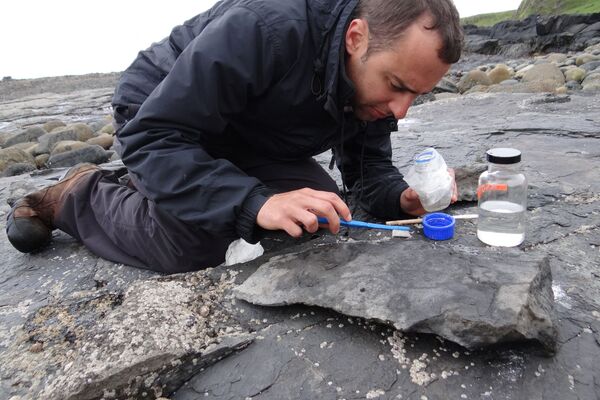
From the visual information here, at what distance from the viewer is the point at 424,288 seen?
1.60 m

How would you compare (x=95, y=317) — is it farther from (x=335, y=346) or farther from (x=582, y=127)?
(x=582, y=127)

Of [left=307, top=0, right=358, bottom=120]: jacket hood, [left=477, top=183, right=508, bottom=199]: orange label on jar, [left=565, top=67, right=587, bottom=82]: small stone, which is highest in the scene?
[left=307, top=0, right=358, bottom=120]: jacket hood

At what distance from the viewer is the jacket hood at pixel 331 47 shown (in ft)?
6.39

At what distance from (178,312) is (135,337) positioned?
0.65 feet

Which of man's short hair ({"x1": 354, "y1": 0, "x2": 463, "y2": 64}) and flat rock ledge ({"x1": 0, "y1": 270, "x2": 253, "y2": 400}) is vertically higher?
man's short hair ({"x1": 354, "y1": 0, "x2": 463, "y2": 64})

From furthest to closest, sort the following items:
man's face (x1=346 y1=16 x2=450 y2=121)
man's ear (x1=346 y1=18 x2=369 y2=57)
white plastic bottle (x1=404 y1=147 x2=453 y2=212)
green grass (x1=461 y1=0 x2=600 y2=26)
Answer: green grass (x1=461 y1=0 x2=600 y2=26)
white plastic bottle (x1=404 y1=147 x2=453 y2=212)
man's ear (x1=346 y1=18 x2=369 y2=57)
man's face (x1=346 y1=16 x2=450 y2=121)

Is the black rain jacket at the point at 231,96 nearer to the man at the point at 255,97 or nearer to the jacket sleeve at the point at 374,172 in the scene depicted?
the man at the point at 255,97

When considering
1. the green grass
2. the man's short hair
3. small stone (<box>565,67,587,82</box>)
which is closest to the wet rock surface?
the man's short hair

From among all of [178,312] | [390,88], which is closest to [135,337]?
[178,312]

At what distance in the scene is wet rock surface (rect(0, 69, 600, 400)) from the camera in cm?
140

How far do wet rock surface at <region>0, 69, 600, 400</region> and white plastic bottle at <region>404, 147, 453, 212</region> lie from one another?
8.4 inches

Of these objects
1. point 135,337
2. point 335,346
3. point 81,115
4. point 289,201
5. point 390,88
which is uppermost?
point 390,88

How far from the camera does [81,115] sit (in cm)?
1257

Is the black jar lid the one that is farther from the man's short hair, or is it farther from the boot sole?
the boot sole
